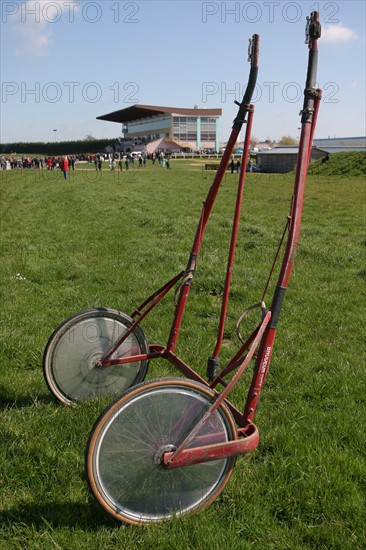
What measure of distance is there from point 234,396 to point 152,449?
166 cm

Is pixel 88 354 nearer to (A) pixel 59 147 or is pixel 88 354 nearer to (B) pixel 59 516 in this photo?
(B) pixel 59 516

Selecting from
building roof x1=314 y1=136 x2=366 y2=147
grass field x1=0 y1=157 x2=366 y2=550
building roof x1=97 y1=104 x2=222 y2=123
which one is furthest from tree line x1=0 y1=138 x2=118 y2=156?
grass field x1=0 y1=157 x2=366 y2=550

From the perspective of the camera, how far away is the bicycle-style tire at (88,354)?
4.04 m

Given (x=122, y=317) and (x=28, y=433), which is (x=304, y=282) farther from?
(x=28, y=433)

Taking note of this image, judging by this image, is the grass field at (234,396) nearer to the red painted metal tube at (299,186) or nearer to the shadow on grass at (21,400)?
the shadow on grass at (21,400)

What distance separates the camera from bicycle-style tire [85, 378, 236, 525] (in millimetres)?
2795

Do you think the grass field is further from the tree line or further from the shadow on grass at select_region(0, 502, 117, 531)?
the tree line

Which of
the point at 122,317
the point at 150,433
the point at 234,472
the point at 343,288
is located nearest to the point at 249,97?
the point at 122,317

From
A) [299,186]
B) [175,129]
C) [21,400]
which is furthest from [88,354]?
[175,129]

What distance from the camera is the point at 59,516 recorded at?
2996 mm

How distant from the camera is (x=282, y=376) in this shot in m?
4.99

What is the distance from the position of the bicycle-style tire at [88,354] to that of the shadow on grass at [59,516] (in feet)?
3.70

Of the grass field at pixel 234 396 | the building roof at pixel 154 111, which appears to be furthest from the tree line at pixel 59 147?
the grass field at pixel 234 396

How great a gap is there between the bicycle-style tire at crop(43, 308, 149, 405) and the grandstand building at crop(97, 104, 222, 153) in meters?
134
